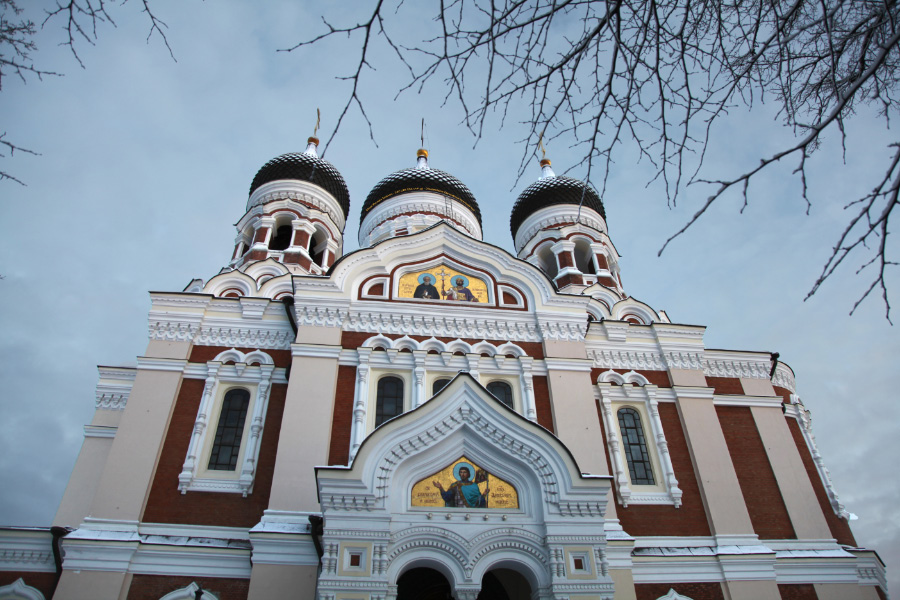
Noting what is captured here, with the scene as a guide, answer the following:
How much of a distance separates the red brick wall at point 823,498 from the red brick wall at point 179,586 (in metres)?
9.69

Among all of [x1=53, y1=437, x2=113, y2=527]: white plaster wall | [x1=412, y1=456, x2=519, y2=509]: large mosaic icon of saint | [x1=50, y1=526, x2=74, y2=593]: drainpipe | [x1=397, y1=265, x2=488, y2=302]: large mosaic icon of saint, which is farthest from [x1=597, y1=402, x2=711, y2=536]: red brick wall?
[x1=53, y1=437, x2=113, y2=527]: white plaster wall

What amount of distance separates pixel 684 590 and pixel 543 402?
11.2ft

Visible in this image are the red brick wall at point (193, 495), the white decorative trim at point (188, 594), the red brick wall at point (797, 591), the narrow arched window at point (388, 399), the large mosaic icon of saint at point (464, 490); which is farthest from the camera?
the narrow arched window at point (388, 399)

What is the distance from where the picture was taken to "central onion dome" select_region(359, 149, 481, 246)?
17.5m

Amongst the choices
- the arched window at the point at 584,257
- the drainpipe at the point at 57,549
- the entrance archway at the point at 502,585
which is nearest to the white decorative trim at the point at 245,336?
the drainpipe at the point at 57,549

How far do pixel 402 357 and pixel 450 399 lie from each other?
2.71m

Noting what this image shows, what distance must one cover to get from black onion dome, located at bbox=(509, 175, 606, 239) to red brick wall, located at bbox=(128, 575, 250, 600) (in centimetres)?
1275

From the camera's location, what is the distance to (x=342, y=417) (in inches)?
373

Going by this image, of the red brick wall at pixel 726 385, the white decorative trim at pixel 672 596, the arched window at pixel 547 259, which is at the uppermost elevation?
the arched window at pixel 547 259

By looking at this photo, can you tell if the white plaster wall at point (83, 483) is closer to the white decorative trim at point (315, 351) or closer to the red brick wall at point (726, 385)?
the white decorative trim at point (315, 351)

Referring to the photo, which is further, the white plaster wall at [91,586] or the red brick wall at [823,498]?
the red brick wall at [823,498]

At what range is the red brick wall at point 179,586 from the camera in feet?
25.6

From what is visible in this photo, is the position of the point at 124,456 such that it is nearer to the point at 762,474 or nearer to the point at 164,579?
the point at 164,579

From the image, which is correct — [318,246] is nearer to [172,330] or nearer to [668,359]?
[172,330]
